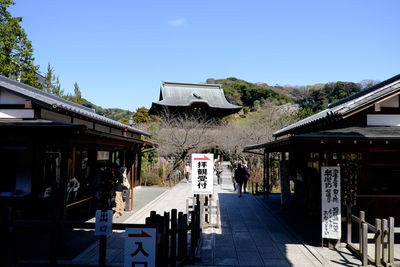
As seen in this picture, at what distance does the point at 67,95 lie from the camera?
32.1 metres

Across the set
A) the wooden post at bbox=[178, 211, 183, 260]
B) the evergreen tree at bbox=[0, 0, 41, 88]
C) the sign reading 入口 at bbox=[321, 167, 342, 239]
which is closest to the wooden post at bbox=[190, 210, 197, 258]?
the wooden post at bbox=[178, 211, 183, 260]

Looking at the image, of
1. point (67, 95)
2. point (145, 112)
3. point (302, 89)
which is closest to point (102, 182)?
point (67, 95)

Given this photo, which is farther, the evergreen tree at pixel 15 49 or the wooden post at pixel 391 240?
the evergreen tree at pixel 15 49

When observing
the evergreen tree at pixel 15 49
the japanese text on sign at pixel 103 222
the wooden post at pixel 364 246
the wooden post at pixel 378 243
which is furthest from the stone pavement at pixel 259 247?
the evergreen tree at pixel 15 49

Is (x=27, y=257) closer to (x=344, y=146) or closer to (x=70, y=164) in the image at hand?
(x=70, y=164)

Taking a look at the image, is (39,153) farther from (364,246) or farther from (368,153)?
(368,153)

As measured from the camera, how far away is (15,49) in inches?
839

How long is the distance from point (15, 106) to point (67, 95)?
25.2 m

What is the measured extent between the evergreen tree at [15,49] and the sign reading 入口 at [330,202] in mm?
22159

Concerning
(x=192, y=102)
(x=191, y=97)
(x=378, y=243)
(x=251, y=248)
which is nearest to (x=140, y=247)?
(x=251, y=248)

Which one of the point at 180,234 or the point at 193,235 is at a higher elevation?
the point at 180,234

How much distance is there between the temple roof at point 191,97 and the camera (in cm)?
3034

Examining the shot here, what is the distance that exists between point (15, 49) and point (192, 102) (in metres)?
16.1

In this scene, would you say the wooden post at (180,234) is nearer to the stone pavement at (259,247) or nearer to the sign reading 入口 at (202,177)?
the stone pavement at (259,247)
